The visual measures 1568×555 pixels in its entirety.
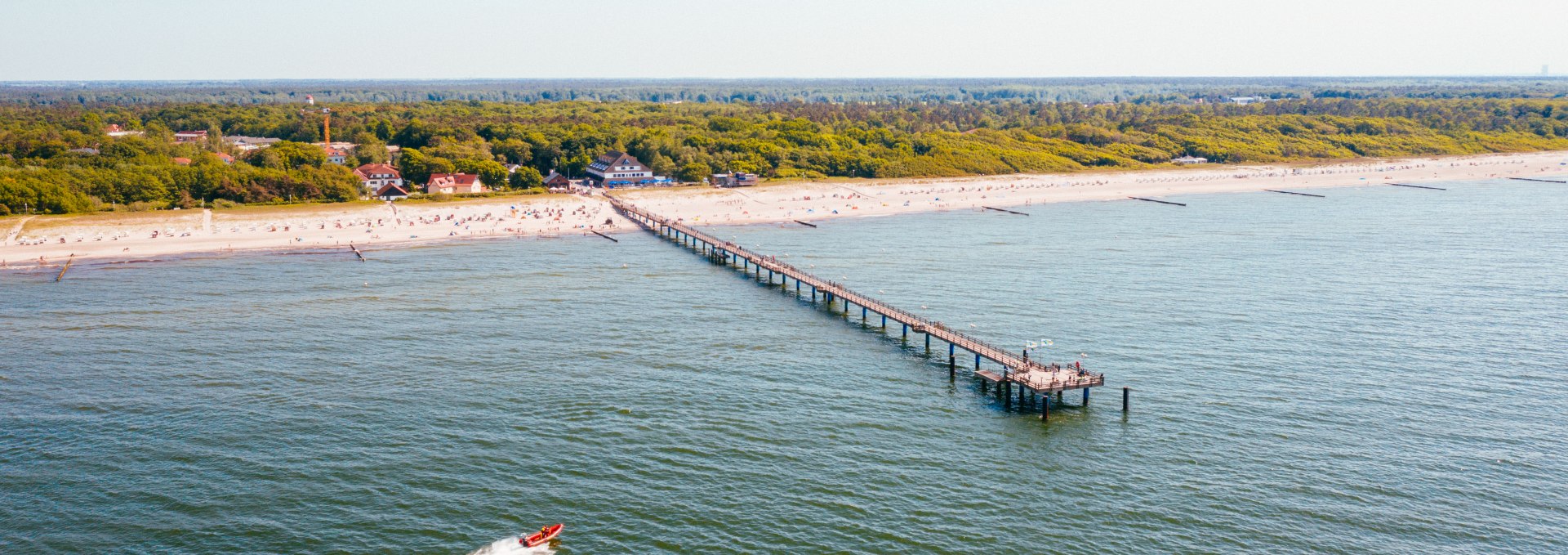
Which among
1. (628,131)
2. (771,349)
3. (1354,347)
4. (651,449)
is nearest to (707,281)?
(771,349)

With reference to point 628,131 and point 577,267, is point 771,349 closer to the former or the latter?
point 577,267

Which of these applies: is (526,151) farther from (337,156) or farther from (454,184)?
(337,156)

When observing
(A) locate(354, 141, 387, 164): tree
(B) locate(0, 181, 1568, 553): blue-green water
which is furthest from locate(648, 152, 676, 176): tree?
(B) locate(0, 181, 1568, 553): blue-green water

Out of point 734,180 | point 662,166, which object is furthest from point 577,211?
point 662,166

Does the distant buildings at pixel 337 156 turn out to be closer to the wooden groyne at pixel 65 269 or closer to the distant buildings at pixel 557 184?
the distant buildings at pixel 557 184

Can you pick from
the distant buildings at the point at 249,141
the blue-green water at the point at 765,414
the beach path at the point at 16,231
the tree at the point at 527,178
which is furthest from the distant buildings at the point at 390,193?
the distant buildings at the point at 249,141
